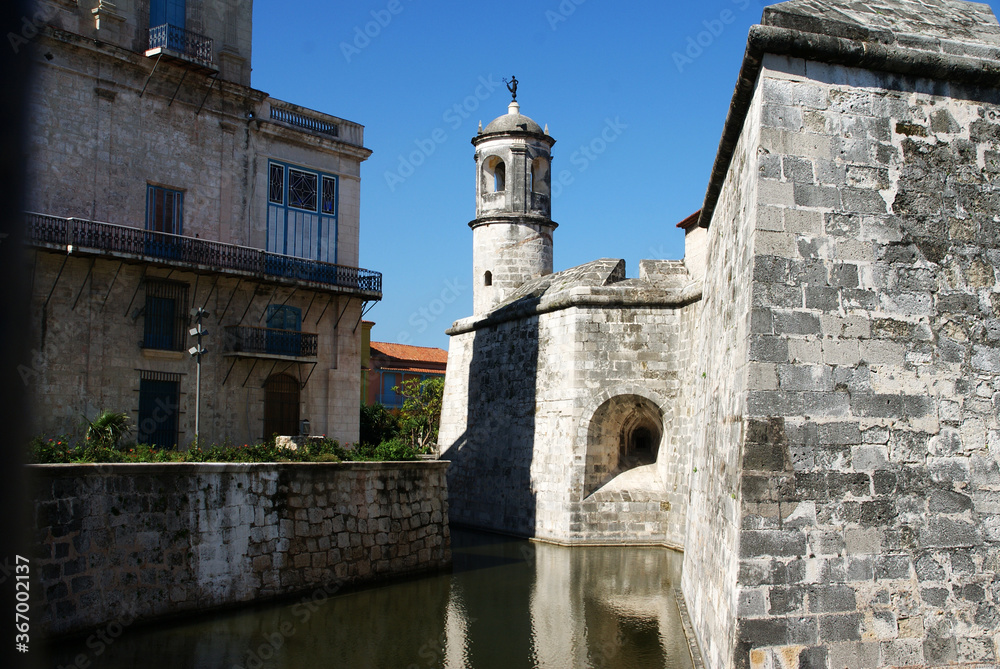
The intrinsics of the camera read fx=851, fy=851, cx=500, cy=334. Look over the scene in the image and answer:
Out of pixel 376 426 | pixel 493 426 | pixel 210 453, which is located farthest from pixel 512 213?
pixel 210 453

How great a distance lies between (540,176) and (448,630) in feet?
45.3

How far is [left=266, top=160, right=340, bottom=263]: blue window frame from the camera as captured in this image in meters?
15.9

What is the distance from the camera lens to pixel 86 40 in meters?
13.6

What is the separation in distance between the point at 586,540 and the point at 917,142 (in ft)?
35.0

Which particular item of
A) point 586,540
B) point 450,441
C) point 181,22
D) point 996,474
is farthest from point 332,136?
point 996,474

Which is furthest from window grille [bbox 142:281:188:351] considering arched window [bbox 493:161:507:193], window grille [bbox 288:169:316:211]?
arched window [bbox 493:161:507:193]

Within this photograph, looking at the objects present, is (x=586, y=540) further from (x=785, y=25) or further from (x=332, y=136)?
(x=785, y=25)

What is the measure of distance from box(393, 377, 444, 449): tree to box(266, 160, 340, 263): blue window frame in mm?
11851

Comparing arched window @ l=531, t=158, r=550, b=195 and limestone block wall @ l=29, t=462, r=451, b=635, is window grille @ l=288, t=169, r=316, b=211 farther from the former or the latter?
arched window @ l=531, t=158, r=550, b=195

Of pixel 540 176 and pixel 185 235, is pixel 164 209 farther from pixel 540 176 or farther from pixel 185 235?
pixel 540 176

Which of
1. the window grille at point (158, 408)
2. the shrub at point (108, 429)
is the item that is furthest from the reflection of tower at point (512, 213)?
the shrub at point (108, 429)

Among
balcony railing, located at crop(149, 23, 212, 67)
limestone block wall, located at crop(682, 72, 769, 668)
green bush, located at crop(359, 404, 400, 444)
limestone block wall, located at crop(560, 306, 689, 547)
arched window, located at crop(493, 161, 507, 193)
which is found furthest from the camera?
green bush, located at crop(359, 404, 400, 444)

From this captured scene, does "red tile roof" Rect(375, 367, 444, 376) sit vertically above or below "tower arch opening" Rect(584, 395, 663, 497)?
above

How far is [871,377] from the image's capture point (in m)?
6.17
